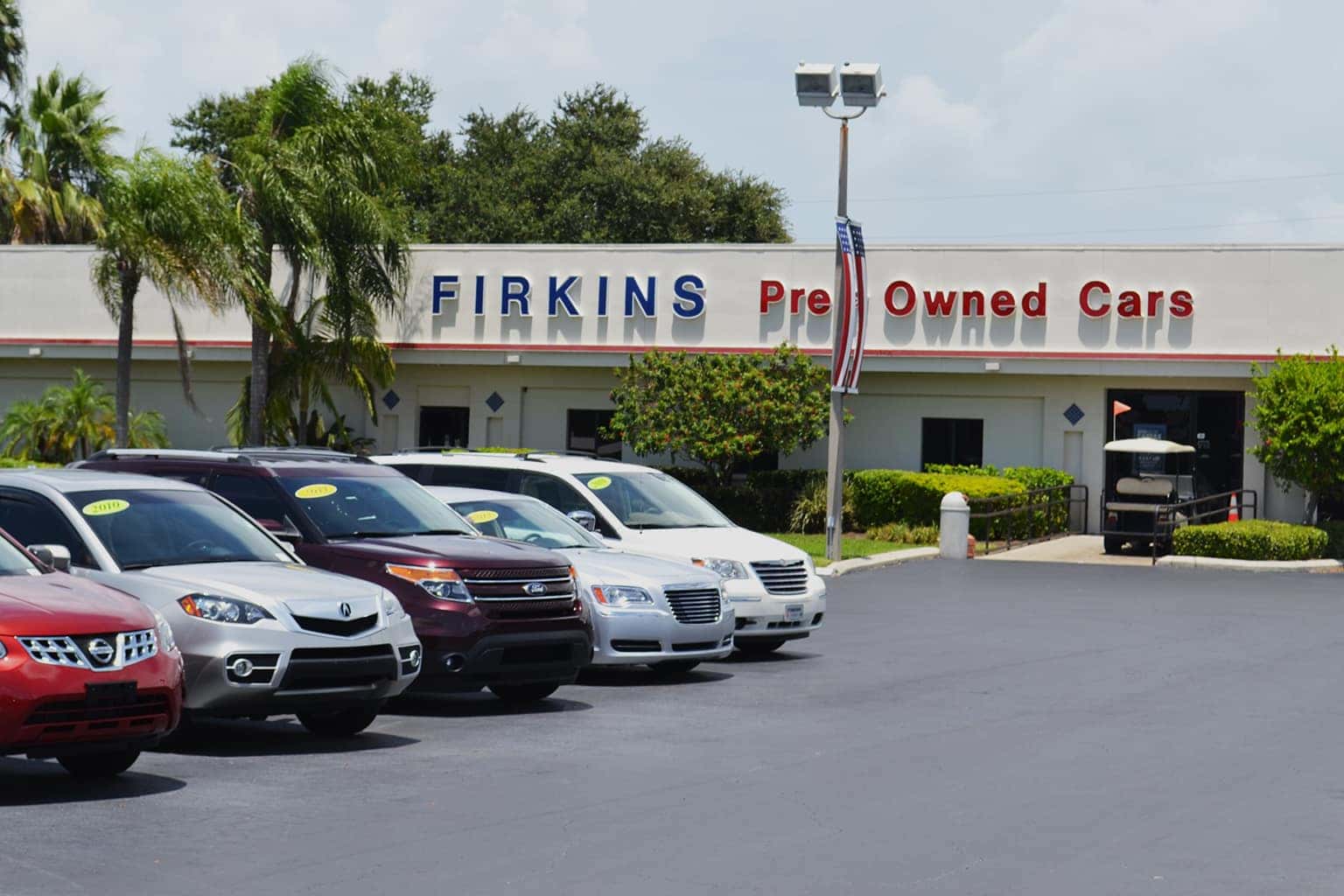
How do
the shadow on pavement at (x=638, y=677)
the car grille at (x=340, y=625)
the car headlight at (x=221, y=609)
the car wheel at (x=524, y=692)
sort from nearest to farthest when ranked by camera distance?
the car headlight at (x=221, y=609), the car grille at (x=340, y=625), the car wheel at (x=524, y=692), the shadow on pavement at (x=638, y=677)

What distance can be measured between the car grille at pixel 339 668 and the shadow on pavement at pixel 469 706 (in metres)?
2.05

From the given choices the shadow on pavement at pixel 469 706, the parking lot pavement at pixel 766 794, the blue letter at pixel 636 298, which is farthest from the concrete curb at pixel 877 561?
the shadow on pavement at pixel 469 706

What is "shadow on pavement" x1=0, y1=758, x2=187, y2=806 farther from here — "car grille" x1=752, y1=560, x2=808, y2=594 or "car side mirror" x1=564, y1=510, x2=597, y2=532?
"car grille" x1=752, y1=560, x2=808, y2=594

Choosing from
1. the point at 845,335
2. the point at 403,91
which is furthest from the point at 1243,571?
the point at 403,91

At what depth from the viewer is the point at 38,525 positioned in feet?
37.2

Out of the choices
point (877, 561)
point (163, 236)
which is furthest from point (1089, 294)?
point (163, 236)

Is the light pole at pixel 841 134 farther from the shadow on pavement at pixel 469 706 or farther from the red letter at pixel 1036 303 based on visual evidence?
the shadow on pavement at pixel 469 706

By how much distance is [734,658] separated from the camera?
17.6 metres

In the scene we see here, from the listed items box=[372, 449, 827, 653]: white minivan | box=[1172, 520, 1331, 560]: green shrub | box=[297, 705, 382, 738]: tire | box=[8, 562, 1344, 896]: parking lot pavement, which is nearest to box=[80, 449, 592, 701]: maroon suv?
box=[8, 562, 1344, 896]: parking lot pavement

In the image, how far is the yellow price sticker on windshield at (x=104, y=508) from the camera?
11422 mm

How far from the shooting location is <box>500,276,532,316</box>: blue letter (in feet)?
131

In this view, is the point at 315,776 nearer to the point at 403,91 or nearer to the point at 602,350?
the point at 602,350

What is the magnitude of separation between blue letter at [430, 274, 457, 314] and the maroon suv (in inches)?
1035

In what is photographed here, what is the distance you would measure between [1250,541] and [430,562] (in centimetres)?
2133
